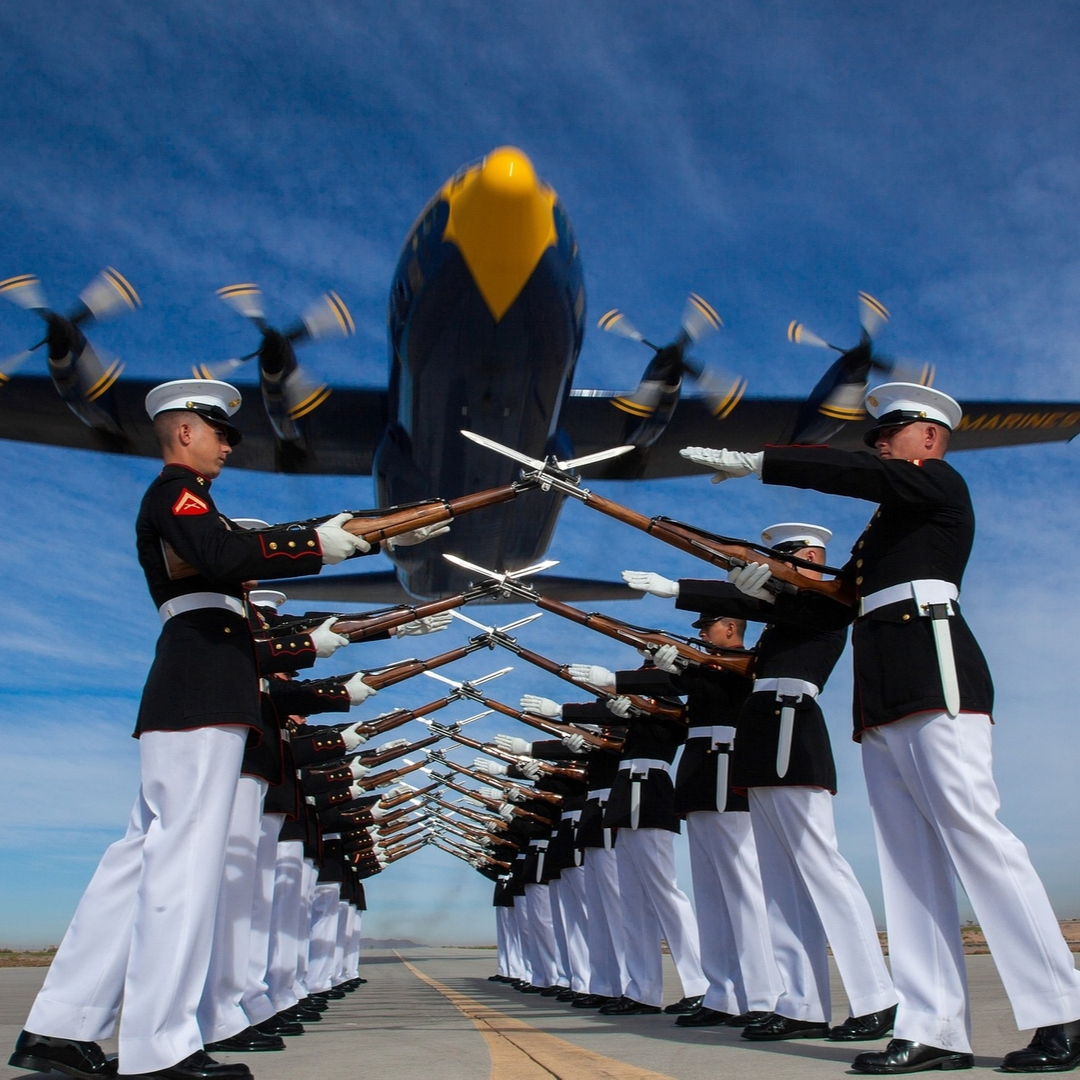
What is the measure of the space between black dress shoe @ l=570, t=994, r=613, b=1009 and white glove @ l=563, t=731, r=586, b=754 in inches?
114

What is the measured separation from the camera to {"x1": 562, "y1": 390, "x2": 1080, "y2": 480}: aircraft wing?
15.6m

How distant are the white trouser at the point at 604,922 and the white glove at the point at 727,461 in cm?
685

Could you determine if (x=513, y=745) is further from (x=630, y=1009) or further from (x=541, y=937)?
(x=630, y=1009)

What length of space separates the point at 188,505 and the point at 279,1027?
4.77 meters

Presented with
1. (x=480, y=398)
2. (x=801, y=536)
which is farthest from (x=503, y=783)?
(x=801, y=536)

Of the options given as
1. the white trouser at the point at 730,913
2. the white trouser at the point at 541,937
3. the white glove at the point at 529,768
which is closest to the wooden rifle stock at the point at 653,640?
the white trouser at the point at 730,913

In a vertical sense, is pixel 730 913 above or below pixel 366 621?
below

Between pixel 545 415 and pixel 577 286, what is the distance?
1735mm

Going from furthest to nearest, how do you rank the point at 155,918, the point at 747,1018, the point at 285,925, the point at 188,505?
the point at 285,925 < the point at 747,1018 < the point at 188,505 < the point at 155,918

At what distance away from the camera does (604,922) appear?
11.5 metres

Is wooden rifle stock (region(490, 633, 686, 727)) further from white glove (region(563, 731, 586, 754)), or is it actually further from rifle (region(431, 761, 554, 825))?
rifle (region(431, 761, 554, 825))

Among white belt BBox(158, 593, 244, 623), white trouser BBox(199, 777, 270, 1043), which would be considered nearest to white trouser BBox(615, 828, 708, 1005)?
white trouser BBox(199, 777, 270, 1043)

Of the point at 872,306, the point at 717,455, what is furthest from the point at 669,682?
the point at 872,306

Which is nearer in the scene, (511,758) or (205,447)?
(205,447)
